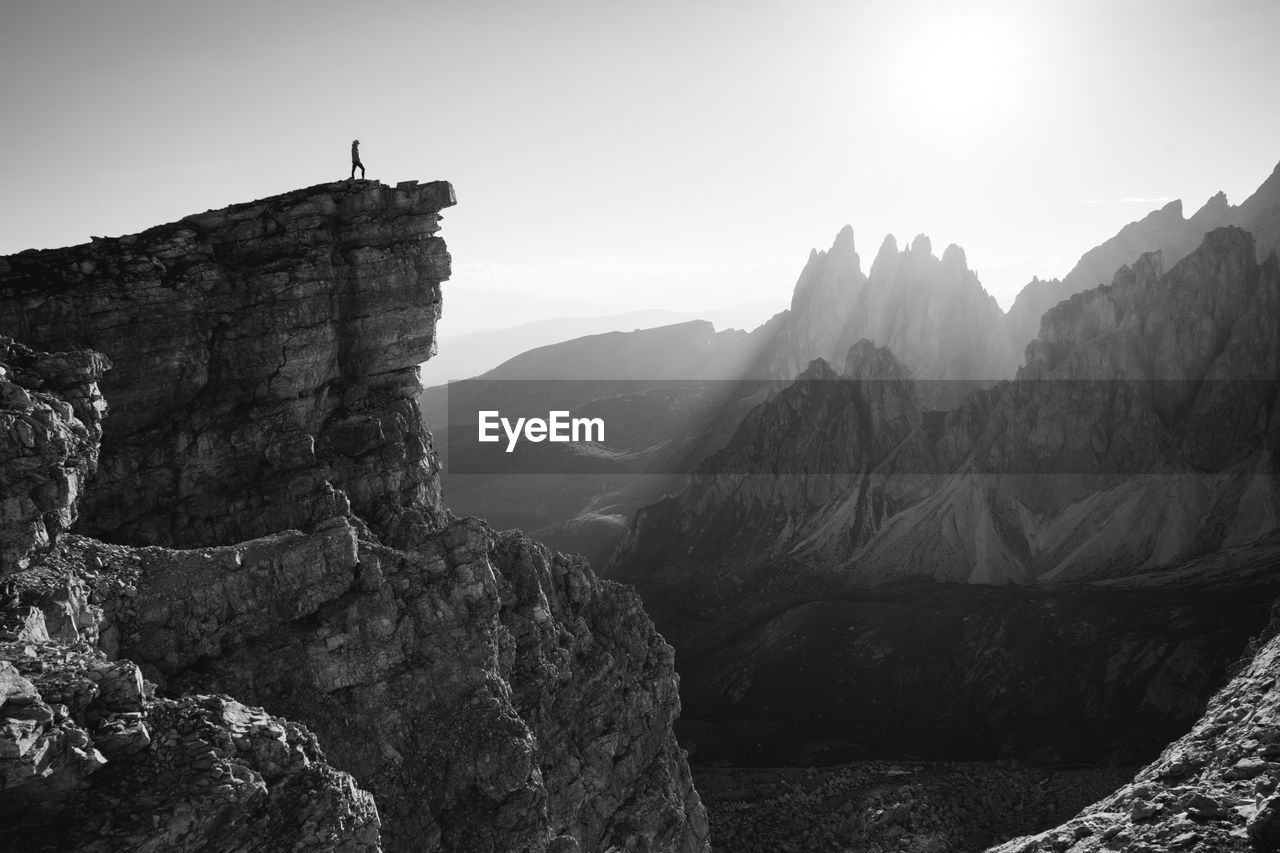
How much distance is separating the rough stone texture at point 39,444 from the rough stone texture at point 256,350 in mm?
15714

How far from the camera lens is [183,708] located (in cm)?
2559

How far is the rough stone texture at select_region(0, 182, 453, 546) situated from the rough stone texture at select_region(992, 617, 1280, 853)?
111 feet

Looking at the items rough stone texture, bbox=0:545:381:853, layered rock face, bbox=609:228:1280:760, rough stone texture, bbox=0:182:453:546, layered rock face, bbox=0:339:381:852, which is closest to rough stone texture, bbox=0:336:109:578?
layered rock face, bbox=0:339:381:852

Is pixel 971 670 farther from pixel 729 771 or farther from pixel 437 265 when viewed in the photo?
pixel 437 265

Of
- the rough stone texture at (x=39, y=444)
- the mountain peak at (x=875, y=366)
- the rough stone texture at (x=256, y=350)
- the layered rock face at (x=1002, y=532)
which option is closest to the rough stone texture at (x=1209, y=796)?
the rough stone texture at (x=256, y=350)

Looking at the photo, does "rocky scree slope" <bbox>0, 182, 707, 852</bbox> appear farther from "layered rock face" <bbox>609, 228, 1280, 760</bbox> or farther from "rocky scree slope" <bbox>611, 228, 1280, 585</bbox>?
"rocky scree slope" <bbox>611, 228, 1280, 585</bbox>

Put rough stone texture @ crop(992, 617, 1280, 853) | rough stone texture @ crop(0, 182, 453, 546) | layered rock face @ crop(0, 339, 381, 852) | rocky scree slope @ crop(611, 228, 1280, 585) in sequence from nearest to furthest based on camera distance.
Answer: layered rock face @ crop(0, 339, 381, 852) → rough stone texture @ crop(992, 617, 1280, 853) → rough stone texture @ crop(0, 182, 453, 546) → rocky scree slope @ crop(611, 228, 1280, 585)

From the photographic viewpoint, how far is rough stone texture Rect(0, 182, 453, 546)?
46.5 metres

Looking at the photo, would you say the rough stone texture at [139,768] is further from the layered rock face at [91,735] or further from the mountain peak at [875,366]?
the mountain peak at [875,366]

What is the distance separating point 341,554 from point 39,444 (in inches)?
517

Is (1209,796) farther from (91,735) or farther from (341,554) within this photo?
(91,735)

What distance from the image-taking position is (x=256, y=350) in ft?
167

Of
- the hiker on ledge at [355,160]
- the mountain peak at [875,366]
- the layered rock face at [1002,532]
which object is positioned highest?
the hiker on ledge at [355,160]

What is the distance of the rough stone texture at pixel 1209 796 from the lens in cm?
2975
